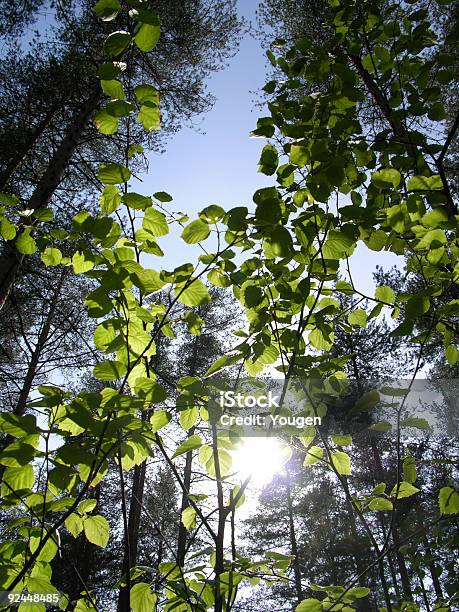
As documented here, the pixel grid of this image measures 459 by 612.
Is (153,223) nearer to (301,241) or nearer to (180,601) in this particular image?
(301,241)

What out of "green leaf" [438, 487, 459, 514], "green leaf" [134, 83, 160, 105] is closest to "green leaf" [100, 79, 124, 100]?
"green leaf" [134, 83, 160, 105]

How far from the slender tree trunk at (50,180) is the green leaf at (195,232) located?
3.33 meters

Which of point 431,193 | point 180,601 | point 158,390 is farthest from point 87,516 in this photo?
point 431,193

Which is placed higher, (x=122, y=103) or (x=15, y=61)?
(x=15, y=61)

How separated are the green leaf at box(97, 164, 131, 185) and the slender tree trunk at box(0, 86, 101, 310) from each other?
3.26 metres

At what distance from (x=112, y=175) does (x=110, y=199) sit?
0.07m

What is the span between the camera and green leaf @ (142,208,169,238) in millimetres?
980

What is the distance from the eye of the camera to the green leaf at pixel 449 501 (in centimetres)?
84

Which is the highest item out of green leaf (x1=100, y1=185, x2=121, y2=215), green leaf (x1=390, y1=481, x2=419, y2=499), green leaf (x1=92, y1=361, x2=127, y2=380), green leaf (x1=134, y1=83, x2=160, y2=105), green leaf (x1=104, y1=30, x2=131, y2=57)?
green leaf (x1=134, y1=83, x2=160, y2=105)

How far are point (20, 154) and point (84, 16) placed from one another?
2427 millimetres

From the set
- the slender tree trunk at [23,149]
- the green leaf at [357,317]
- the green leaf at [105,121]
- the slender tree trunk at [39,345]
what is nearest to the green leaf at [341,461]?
the green leaf at [357,317]

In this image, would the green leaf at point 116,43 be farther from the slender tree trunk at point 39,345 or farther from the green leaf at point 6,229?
the slender tree trunk at point 39,345

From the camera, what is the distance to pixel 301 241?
973mm

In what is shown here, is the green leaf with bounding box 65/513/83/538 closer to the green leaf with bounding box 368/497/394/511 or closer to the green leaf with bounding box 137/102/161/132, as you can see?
the green leaf with bounding box 368/497/394/511
